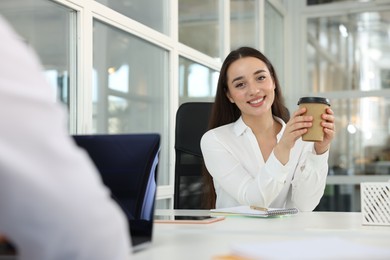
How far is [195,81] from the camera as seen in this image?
4.47 meters

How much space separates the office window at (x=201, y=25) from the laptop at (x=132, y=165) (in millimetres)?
3142

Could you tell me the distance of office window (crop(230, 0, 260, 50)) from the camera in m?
5.44

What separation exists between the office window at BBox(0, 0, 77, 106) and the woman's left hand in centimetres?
104

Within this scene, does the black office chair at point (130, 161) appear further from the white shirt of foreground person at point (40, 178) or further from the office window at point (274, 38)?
the office window at point (274, 38)

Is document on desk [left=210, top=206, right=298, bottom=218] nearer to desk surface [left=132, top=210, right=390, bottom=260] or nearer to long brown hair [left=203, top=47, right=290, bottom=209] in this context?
desk surface [left=132, top=210, right=390, bottom=260]

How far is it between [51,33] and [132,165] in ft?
5.50

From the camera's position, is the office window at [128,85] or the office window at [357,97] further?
the office window at [357,97]

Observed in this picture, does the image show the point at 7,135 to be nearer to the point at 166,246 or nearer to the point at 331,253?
the point at 331,253

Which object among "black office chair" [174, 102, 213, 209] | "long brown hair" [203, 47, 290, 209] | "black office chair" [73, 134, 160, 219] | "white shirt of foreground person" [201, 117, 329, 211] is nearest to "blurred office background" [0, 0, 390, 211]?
"black office chair" [73, 134, 160, 219]

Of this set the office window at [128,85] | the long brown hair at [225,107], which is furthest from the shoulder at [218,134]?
the office window at [128,85]

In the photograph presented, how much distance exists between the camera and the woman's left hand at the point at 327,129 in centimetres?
179

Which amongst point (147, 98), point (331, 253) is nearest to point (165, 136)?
point (147, 98)

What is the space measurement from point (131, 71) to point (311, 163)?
1556mm

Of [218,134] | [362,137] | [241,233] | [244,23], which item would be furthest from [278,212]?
[362,137]
